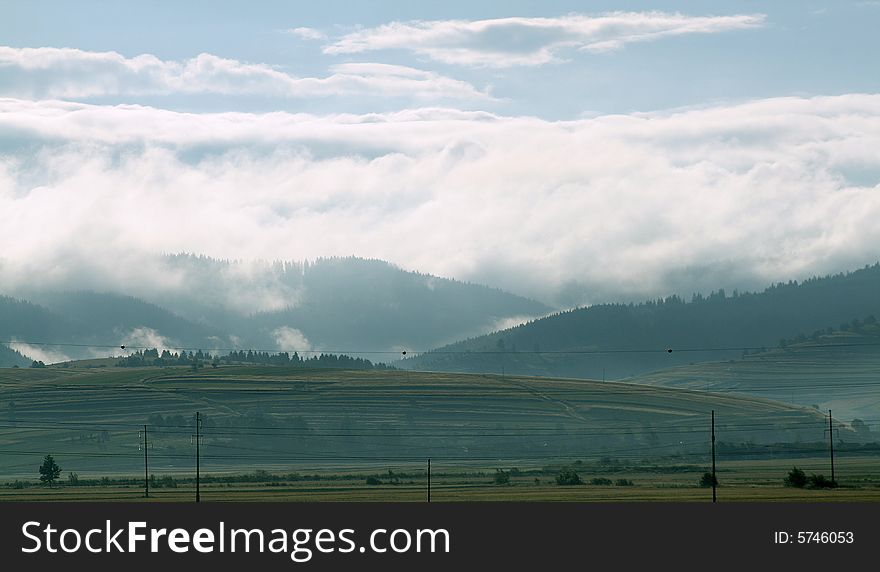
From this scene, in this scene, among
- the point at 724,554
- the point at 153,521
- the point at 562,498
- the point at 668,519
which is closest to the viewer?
the point at 724,554

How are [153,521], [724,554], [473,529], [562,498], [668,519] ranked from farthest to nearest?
1. [562,498]
2. [668,519]
3. [473,529]
4. [153,521]
5. [724,554]

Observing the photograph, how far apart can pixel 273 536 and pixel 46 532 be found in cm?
1854

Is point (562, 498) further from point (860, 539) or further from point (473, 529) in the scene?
point (860, 539)

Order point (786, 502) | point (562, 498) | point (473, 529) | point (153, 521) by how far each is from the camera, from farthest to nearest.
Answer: point (562, 498), point (786, 502), point (473, 529), point (153, 521)

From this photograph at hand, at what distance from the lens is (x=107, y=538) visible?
322 ft

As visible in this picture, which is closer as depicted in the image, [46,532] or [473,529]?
[46,532]

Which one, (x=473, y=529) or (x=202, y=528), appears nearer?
(x=202, y=528)

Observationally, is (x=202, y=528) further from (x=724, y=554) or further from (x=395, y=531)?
(x=724, y=554)

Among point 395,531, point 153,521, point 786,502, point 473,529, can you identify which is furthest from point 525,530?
point 786,502

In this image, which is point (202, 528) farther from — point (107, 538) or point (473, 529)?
point (473, 529)

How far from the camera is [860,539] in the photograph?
333ft

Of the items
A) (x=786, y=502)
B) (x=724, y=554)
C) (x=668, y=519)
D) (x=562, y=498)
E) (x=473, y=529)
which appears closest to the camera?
(x=724, y=554)

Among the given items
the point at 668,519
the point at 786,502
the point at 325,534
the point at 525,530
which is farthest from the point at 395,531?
the point at 786,502

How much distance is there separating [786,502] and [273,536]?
99058 mm
